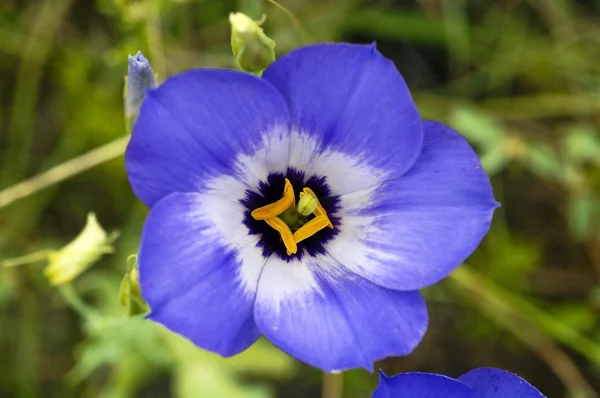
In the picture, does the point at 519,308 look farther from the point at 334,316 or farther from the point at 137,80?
the point at 137,80

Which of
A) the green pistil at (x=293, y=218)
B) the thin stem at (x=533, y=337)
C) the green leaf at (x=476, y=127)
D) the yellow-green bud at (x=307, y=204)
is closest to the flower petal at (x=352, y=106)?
the yellow-green bud at (x=307, y=204)

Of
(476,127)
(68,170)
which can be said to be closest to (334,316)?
(68,170)

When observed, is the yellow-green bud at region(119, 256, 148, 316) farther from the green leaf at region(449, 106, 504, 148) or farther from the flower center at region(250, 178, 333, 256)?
the green leaf at region(449, 106, 504, 148)

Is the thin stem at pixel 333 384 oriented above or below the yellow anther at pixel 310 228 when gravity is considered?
below

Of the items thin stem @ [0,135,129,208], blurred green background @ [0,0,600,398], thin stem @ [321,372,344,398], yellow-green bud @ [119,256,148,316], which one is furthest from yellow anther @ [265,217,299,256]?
blurred green background @ [0,0,600,398]

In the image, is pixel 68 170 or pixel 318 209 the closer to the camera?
→ pixel 318 209

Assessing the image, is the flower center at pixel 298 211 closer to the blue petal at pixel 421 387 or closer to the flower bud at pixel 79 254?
the blue petal at pixel 421 387

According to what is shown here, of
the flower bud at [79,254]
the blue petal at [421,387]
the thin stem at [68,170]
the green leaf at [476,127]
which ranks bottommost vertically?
the green leaf at [476,127]
